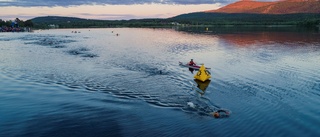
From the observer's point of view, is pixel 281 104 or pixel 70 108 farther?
pixel 281 104

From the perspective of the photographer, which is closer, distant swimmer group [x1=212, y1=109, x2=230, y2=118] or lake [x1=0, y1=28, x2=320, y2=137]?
lake [x1=0, y1=28, x2=320, y2=137]

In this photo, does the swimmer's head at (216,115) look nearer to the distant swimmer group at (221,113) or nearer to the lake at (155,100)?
the distant swimmer group at (221,113)

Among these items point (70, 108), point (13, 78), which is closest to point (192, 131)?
point (70, 108)

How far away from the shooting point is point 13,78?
36.3 m

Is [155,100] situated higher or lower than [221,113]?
higher

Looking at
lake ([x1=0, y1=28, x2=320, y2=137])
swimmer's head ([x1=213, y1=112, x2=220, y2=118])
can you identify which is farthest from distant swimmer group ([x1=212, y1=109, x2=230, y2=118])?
lake ([x1=0, y1=28, x2=320, y2=137])

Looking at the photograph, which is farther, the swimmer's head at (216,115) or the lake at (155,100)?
the swimmer's head at (216,115)

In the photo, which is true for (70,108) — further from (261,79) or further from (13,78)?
(261,79)

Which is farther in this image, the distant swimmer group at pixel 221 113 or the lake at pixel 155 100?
the distant swimmer group at pixel 221 113

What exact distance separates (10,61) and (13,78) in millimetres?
15916

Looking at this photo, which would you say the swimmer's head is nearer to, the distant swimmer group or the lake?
the distant swimmer group

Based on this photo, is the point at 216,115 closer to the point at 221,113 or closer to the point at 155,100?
the point at 221,113

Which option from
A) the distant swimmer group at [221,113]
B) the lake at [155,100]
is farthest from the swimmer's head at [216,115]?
the lake at [155,100]

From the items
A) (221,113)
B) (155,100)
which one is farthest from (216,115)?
(155,100)
